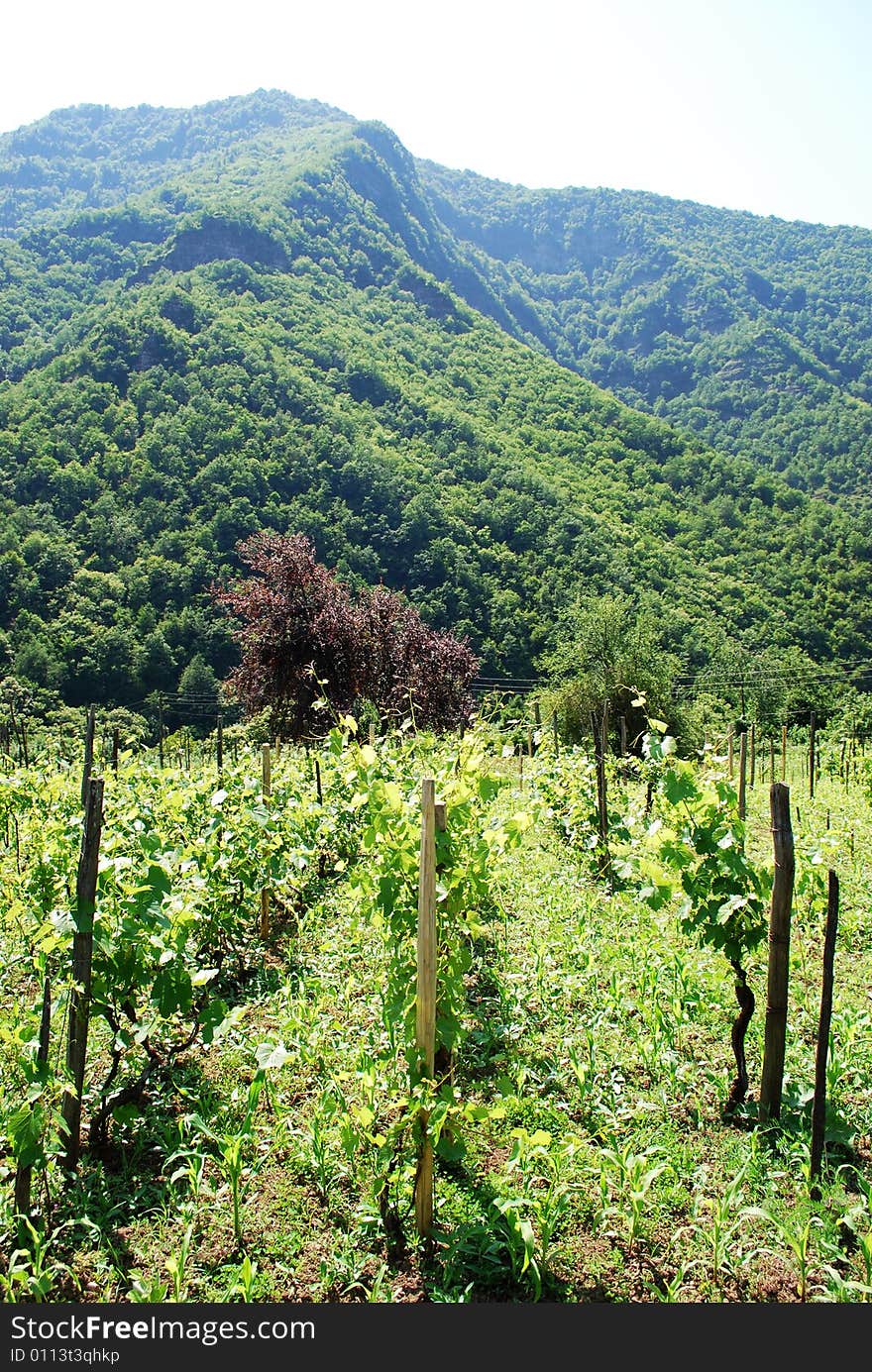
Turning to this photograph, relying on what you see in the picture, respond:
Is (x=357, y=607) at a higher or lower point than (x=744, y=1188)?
higher

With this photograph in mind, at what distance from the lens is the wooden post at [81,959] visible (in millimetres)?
3422

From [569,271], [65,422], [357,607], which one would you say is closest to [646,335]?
[569,271]

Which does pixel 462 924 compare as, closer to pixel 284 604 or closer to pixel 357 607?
pixel 284 604

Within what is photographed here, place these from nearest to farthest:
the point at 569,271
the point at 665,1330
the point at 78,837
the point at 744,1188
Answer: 1. the point at 665,1330
2. the point at 744,1188
3. the point at 78,837
4. the point at 569,271

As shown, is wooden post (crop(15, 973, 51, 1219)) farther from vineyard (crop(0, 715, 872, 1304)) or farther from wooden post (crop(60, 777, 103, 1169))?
wooden post (crop(60, 777, 103, 1169))

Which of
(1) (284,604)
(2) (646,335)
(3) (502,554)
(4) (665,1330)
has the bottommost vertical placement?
(4) (665,1330)

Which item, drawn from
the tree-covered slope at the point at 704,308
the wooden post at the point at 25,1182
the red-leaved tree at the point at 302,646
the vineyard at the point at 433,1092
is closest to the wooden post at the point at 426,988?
the vineyard at the point at 433,1092

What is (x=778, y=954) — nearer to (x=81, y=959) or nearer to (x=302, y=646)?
(x=81, y=959)

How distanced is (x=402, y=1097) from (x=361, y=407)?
60.4 meters

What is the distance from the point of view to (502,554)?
4800cm

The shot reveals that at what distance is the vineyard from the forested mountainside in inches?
1015

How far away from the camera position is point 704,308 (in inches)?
4395

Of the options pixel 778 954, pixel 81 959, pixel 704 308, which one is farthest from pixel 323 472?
pixel 704 308

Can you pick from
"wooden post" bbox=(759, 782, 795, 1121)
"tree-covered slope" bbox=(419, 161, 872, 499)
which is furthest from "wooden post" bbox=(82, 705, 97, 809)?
"tree-covered slope" bbox=(419, 161, 872, 499)
